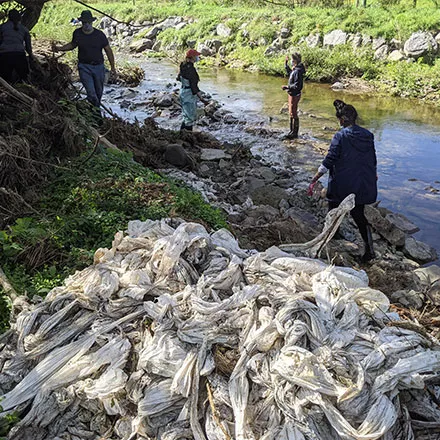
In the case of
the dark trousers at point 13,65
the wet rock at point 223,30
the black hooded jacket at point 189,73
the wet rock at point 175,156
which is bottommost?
the wet rock at point 175,156

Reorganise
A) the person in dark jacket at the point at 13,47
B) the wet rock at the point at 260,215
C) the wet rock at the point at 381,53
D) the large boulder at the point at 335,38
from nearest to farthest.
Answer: the wet rock at the point at 260,215
the person in dark jacket at the point at 13,47
the wet rock at the point at 381,53
the large boulder at the point at 335,38

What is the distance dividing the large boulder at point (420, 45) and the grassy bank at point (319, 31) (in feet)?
1.25

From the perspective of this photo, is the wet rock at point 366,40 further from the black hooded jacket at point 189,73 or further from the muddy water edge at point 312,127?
the black hooded jacket at point 189,73

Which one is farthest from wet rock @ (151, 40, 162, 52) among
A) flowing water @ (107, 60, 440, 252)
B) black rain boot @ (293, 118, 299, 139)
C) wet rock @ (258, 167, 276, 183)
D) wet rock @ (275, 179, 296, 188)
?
wet rock @ (275, 179, 296, 188)

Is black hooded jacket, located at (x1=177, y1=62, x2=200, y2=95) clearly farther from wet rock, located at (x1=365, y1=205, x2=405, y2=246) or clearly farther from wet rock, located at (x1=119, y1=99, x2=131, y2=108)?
wet rock, located at (x1=119, y1=99, x2=131, y2=108)

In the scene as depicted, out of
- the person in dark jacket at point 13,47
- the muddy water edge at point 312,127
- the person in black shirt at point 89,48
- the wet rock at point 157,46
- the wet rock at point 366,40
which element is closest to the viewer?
the person in dark jacket at point 13,47

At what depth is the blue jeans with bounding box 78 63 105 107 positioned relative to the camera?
8430 mm

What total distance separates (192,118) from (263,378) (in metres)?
8.10

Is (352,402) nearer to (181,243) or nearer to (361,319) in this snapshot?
(361,319)

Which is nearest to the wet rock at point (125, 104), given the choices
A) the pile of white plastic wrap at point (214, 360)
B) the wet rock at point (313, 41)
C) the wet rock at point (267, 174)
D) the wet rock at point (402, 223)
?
the wet rock at point (267, 174)

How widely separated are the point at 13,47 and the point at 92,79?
142 centimetres

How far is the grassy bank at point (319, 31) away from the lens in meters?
16.5

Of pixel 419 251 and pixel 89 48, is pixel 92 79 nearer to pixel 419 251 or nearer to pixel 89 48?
pixel 89 48

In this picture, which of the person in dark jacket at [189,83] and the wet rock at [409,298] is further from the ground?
the person in dark jacket at [189,83]
